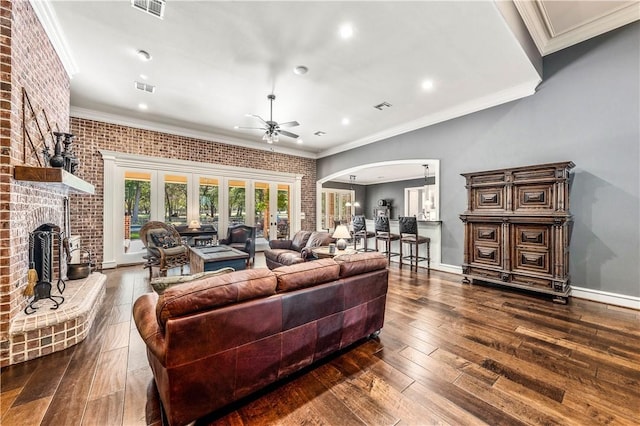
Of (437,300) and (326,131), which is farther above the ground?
(326,131)

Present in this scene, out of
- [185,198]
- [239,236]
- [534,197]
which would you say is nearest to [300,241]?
[239,236]

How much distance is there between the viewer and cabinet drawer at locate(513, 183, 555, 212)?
361 centimetres

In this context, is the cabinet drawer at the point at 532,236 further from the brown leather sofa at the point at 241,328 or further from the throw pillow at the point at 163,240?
the throw pillow at the point at 163,240

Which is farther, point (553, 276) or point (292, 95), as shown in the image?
point (292, 95)

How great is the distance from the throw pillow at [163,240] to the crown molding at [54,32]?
2.73 meters

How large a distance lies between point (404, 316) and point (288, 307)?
185 centimetres

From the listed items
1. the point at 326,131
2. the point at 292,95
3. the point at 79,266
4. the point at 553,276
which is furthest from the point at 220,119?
the point at 553,276

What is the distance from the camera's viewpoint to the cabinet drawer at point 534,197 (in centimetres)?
361

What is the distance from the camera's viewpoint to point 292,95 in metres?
4.53

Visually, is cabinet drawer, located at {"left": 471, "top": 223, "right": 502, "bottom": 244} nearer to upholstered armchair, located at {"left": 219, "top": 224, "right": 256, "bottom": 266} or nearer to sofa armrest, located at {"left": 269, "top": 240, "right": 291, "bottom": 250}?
sofa armrest, located at {"left": 269, "top": 240, "right": 291, "bottom": 250}

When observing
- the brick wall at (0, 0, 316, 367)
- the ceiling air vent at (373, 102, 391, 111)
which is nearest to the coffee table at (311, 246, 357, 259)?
the ceiling air vent at (373, 102, 391, 111)

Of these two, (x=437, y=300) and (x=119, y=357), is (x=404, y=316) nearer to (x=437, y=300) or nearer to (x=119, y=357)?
(x=437, y=300)

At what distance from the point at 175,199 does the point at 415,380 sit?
6.33 m

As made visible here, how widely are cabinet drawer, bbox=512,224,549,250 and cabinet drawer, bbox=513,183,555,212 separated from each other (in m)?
0.26
